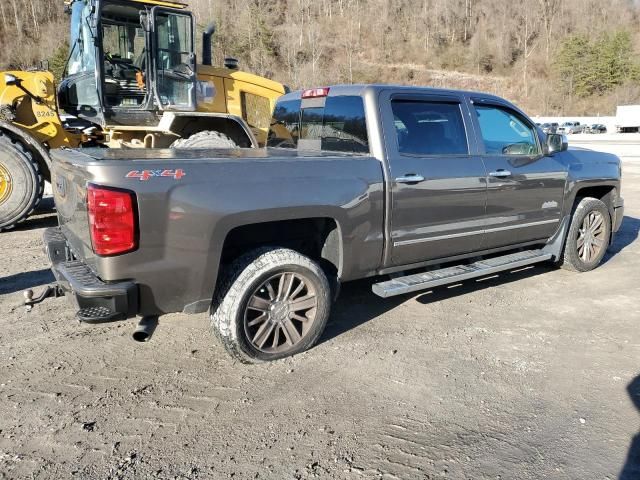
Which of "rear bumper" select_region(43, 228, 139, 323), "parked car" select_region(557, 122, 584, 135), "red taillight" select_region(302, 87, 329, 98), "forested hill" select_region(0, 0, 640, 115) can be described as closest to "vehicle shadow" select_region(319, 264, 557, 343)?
"rear bumper" select_region(43, 228, 139, 323)

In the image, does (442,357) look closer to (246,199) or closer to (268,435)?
(268,435)

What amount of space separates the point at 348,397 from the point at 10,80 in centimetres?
713

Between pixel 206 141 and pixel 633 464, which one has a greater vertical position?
pixel 206 141

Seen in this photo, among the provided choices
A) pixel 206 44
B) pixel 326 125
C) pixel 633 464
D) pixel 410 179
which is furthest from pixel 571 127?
pixel 633 464

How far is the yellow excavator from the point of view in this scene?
7.55 metres

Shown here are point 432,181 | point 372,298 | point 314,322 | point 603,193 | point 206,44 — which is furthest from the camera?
point 206,44

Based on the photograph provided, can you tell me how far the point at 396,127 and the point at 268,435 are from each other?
256cm

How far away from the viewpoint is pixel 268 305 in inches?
145

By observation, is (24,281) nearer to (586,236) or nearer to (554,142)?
(554,142)

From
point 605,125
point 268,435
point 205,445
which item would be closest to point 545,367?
point 268,435

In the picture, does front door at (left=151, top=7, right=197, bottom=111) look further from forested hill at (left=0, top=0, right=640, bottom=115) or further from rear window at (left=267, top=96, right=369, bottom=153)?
forested hill at (left=0, top=0, right=640, bottom=115)

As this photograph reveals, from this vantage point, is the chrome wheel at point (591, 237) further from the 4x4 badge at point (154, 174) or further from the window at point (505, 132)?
the 4x4 badge at point (154, 174)

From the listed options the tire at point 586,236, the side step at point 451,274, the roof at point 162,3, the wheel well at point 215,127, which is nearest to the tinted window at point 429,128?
the side step at point 451,274

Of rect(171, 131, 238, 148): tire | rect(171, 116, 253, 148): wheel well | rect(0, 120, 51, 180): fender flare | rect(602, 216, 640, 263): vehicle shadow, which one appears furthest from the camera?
rect(171, 116, 253, 148): wheel well
